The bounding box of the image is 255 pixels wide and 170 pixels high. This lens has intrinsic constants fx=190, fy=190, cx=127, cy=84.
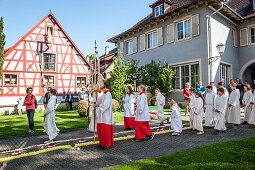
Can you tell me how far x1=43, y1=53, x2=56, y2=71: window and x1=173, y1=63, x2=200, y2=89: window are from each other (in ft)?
44.9

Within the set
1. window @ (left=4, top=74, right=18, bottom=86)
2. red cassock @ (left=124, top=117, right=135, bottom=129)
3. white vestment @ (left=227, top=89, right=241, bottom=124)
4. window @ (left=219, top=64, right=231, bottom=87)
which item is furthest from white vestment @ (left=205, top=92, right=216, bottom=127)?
window @ (left=4, top=74, right=18, bottom=86)

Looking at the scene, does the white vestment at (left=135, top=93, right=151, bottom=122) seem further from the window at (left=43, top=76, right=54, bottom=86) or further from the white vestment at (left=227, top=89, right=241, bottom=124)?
the window at (left=43, top=76, right=54, bottom=86)

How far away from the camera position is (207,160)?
412 centimetres

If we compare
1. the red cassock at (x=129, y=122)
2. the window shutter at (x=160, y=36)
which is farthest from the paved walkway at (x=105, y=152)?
the window shutter at (x=160, y=36)

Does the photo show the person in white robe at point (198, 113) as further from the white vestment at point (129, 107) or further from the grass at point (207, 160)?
the white vestment at point (129, 107)

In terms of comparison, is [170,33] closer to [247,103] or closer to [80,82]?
[247,103]

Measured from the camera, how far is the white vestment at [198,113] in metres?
6.96

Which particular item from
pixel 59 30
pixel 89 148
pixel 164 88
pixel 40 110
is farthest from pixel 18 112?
pixel 89 148

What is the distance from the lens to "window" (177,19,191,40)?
1462 centimetres

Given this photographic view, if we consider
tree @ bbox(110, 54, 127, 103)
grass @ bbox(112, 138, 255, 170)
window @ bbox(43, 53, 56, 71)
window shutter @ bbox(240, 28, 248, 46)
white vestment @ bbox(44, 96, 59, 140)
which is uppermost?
window shutter @ bbox(240, 28, 248, 46)

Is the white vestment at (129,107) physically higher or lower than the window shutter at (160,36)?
lower

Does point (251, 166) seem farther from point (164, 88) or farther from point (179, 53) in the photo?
point (179, 53)

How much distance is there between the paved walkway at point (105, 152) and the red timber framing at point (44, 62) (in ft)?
46.9

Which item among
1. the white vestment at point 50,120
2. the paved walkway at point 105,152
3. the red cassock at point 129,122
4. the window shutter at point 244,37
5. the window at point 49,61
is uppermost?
the window shutter at point 244,37
